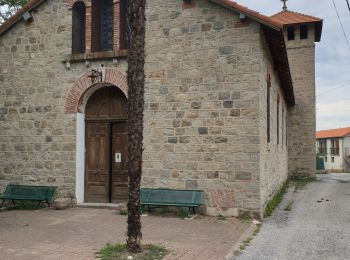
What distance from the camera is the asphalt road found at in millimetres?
6551

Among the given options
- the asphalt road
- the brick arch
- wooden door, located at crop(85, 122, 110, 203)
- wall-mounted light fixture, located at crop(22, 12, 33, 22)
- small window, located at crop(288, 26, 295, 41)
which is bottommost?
the asphalt road

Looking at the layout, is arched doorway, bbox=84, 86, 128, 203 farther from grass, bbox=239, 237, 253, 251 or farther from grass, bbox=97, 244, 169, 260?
grass, bbox=97, 244, 169, 260

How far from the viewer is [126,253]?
611cm

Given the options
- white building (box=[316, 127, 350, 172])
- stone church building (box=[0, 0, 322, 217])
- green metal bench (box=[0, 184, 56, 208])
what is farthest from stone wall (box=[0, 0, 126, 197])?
white building (box=[316, 127, 350, 172])

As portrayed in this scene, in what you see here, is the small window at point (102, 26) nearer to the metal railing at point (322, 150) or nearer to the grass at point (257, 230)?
the grass at point (257, 230)

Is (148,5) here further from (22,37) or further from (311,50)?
(311,50)

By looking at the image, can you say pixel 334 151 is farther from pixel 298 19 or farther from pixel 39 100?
pixel 39 100

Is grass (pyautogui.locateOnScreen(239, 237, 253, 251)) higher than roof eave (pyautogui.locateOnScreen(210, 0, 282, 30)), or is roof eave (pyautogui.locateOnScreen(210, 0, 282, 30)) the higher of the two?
roof eave (pyautogui.locateOnScreen(210, 0, 282, 30))

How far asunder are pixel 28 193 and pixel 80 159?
1.72 metres

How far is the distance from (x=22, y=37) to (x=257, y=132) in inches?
292

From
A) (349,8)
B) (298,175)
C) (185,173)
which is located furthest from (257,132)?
(298,175)

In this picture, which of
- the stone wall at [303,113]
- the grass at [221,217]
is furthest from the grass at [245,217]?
the stone wall at [303,113]

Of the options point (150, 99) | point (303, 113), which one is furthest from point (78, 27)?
point (303, 113)

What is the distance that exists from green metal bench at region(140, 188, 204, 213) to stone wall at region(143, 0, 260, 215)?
0.20 meters
